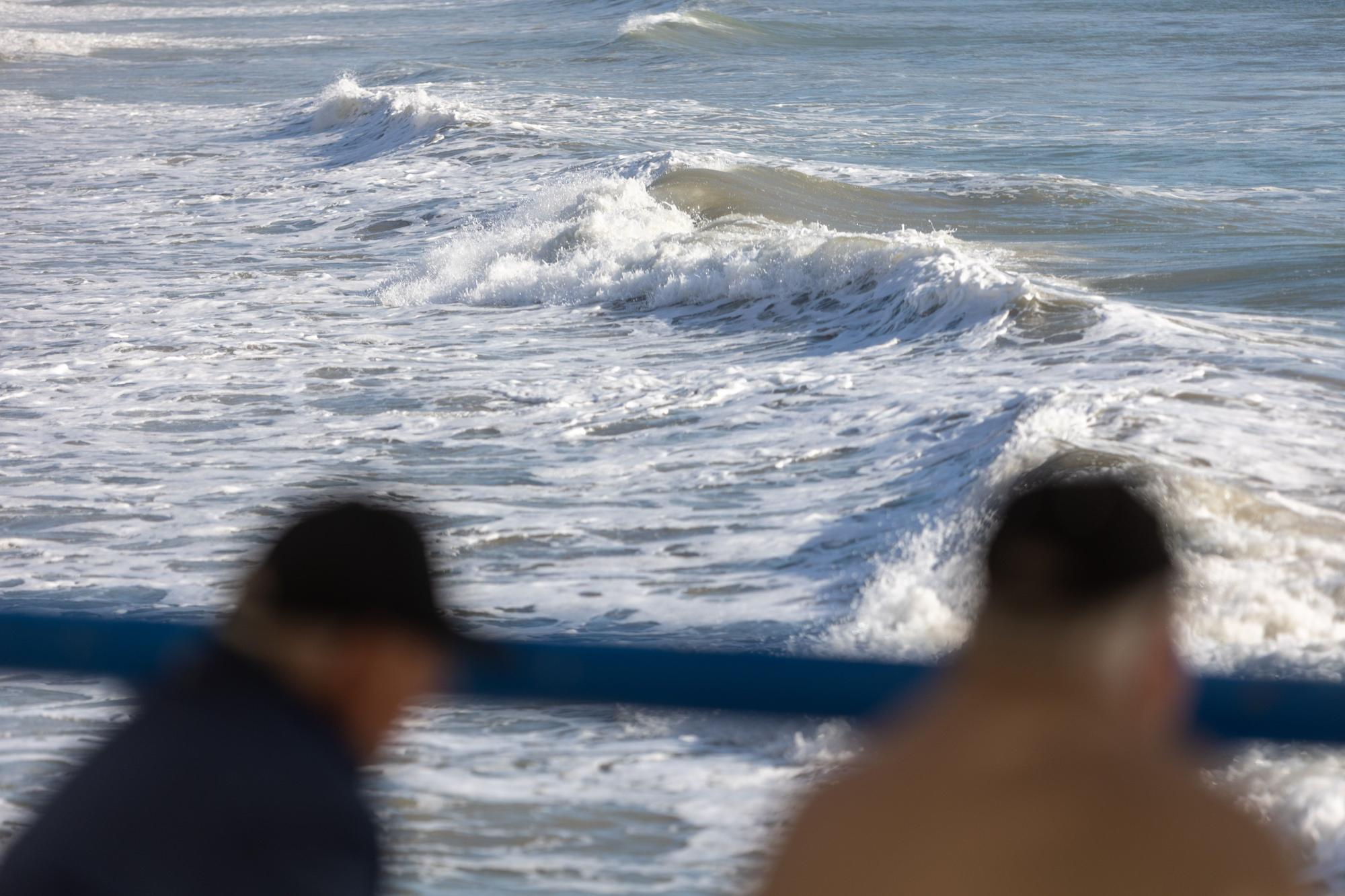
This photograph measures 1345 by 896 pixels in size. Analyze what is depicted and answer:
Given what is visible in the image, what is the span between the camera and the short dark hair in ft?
4.33

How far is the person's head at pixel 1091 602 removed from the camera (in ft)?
4.27

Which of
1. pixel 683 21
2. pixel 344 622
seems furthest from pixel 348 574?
pixel 683 21

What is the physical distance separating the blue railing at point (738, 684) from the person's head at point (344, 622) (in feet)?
0.71

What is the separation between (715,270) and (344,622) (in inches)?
403

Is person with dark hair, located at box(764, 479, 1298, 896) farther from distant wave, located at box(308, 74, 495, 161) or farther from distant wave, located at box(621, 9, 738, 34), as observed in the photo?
distant wave, located at box(621, 9, 738, 34)

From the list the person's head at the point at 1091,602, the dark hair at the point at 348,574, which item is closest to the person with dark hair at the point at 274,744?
the dark hair at the point at 348,574

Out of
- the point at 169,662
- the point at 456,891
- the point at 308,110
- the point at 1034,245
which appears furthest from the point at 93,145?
the point at 169,662

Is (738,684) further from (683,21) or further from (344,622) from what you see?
(683,21)

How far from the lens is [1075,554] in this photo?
1321 millimetres

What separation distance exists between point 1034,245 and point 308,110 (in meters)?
15.8

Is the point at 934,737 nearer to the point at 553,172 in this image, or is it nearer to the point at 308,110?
the point at 553,172

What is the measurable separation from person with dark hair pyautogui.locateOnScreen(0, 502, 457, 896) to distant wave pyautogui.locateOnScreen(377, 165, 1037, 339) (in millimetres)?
8293

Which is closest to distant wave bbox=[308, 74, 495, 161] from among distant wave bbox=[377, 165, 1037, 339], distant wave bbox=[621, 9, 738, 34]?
distant wave bbox=[377, 165, 1037, 339]

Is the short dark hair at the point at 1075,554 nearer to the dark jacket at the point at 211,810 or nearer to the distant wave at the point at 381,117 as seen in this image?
the dark jacket at the point at 211,810
